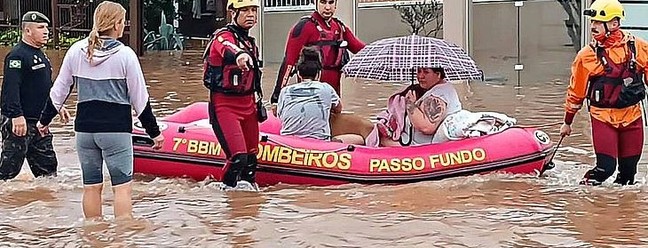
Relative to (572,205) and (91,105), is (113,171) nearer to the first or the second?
(91,105)

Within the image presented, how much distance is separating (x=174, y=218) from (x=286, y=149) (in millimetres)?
1425

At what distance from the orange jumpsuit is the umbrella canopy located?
Result: 972mm

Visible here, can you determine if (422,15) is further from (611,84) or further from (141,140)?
(611,84)

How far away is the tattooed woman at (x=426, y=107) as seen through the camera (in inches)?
353

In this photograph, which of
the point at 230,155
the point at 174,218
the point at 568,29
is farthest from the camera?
the point at 568,29

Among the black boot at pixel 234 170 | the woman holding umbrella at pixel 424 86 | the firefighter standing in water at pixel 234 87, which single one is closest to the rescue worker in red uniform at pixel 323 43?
the woman holding umbrella at pixel 424 86

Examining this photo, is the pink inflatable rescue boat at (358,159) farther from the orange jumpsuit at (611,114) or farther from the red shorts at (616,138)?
the red shorts at (616,138)

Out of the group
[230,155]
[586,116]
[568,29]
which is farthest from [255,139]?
[568,29]

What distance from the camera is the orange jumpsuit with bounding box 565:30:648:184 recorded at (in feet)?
26.6

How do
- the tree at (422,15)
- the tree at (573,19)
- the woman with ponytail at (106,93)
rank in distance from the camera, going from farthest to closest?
1. the tree at (422,15)
2. the tree at (573,19)
3. the woman with ponytail at (106,93)

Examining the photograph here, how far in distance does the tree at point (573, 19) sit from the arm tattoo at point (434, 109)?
9231 millimetres

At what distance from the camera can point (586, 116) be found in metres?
13.5

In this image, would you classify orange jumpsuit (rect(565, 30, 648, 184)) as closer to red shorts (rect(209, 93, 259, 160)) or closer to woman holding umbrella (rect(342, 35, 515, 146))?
woman holding umbrella (rect(342, 35, 515, 146))

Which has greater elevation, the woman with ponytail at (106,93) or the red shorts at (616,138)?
the woman with ponytail at (106,93)
